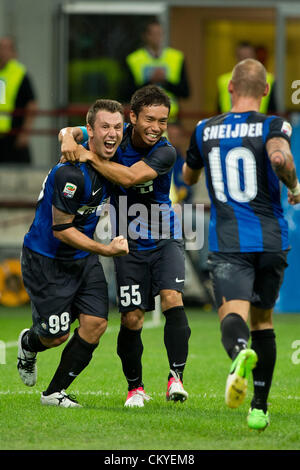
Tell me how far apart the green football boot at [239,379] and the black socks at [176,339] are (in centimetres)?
151

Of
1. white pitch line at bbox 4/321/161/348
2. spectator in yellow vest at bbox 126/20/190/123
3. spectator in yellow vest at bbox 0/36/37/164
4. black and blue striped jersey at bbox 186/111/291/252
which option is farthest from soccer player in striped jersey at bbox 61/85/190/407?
spectator in yellow vest at bbox 0/36/37/164

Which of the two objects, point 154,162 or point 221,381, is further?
point 221,381

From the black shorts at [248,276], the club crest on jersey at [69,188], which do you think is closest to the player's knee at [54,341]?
the club crest on jersey at [69,188]

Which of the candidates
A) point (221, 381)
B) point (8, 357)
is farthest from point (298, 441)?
point (8, 357)

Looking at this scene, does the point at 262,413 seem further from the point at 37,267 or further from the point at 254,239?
the point at 37,267

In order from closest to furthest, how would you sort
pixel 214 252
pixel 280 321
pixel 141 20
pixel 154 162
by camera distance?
pixel 214 252, pixel 154 162, pixel 280 321, pixel 141 20

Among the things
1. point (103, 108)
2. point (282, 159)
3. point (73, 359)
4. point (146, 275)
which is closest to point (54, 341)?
point (73, 359)

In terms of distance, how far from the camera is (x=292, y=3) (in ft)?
53.7

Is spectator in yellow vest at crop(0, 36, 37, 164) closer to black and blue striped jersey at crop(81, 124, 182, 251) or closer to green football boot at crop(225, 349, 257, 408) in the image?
black and blue striped jersey at crop(81, 124, 182, 251)

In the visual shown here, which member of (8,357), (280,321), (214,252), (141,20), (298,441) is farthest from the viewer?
(141,20)

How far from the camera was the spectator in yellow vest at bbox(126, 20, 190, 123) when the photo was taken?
1369 cm

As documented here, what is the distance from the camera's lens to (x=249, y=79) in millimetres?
5469
